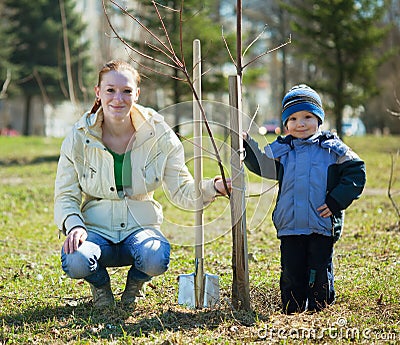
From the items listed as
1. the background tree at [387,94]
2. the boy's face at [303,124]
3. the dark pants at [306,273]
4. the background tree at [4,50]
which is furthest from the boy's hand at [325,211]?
the background tree at [387,94]

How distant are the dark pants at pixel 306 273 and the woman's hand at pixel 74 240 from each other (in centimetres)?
114

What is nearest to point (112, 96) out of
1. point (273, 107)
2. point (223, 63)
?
point (223, 63)

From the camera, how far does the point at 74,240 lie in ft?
11.5

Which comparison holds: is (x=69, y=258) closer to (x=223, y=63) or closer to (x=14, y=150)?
(x=223, y=63)

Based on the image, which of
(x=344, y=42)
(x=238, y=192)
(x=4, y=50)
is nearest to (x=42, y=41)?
(x=4, y=50)

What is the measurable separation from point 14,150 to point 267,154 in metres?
14.5

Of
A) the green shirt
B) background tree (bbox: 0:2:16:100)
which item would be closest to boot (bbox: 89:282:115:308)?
the green shirt

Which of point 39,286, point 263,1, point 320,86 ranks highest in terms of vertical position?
point 263,1

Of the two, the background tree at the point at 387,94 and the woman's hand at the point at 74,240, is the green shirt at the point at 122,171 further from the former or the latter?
the background tree at the point at 387,94

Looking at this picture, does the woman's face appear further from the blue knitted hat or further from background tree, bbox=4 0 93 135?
background tree, bbox=4 0 93 135

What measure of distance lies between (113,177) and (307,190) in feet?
3.62

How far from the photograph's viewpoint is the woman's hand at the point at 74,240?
11.5ft

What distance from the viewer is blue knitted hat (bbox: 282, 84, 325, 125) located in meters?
3.66

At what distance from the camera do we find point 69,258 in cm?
350
